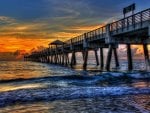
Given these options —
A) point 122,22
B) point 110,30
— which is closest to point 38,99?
point 122,22

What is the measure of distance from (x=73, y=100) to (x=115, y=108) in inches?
106

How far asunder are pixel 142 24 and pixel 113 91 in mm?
11008

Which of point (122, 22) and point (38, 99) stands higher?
point (122, 22)

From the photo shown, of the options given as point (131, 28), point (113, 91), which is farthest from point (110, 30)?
point (113, 91)

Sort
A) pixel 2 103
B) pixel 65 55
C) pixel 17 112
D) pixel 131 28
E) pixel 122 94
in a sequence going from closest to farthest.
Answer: pixel 17 112 → pixel 2 103 → pixel 122 94 → pixel 131 28 → pixel 65 55

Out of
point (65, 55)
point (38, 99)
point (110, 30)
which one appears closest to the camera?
point (38, 99)

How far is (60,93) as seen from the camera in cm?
1664

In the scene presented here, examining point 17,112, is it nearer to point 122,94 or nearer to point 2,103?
point 2,103

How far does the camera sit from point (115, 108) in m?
12.4

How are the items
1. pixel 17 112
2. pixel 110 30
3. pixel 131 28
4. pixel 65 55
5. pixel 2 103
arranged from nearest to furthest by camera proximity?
pixel 17 112 → pixel 2 103 → pixel 131 28 → pixel 110 30 → pixel 65 55

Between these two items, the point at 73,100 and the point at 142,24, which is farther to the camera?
the point at 142,24

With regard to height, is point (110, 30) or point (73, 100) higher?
point (110, 30)

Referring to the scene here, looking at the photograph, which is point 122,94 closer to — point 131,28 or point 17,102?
point 17,102

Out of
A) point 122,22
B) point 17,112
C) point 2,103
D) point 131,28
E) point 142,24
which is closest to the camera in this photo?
point 17,112
